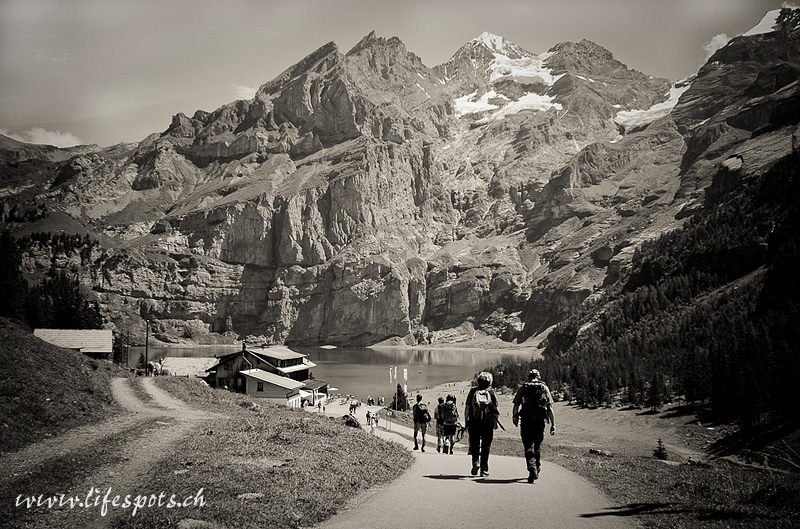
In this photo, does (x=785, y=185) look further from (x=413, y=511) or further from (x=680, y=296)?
(x=413, y=511)

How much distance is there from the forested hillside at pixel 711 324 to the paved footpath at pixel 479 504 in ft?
126

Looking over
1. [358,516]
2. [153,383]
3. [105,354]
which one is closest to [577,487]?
[358,516]

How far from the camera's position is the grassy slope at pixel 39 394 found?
61.9 feet

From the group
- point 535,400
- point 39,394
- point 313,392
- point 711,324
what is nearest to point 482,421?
point 535,400

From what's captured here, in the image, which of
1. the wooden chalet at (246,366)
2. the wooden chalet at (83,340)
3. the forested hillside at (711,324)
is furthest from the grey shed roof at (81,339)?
the forested hillside at (711,324)

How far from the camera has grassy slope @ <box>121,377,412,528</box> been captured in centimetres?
997

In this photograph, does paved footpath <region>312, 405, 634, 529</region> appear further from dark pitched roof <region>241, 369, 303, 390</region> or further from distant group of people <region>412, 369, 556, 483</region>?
dark pitched roof <region>241, 369, 303, 390</region>

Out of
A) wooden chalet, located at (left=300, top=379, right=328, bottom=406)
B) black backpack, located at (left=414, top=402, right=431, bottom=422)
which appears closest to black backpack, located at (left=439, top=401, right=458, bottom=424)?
black backpack, located at (left=414, top=402, right=431, bottom=422)

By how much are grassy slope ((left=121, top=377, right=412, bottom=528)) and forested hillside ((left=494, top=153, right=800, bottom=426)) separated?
38.8 m

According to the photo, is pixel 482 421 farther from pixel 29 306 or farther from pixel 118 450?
pixel 29 306

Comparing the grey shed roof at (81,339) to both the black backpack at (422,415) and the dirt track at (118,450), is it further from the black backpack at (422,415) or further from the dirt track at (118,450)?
the black backpack at (422,415)

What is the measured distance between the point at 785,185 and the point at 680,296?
3674 cm

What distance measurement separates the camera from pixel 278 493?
11180 millimetres

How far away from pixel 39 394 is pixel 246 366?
3993 centimetres
